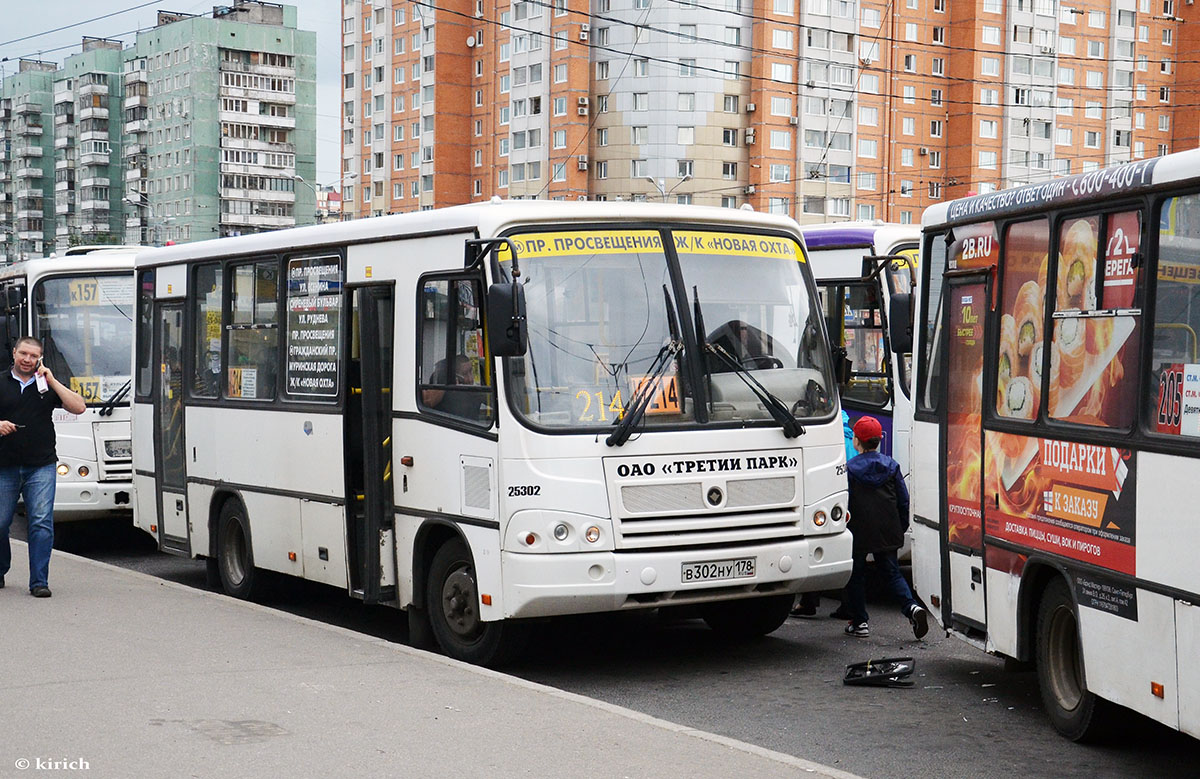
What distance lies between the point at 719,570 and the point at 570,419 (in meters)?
1.21

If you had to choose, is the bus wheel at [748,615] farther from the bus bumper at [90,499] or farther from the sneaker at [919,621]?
the bus bumper at [90,499]

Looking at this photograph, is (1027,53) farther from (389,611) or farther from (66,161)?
(389,611)

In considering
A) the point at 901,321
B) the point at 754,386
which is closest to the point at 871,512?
the point at 901,321

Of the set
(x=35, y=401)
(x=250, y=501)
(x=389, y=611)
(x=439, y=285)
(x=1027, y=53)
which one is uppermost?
(x=1027, y=53)

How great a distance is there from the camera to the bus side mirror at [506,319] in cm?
880

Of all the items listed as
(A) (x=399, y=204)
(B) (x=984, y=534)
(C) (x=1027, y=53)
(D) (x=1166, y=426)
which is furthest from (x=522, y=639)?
(A) (x=399, y=204)

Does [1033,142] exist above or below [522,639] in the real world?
above

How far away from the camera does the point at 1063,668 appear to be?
7902 mm

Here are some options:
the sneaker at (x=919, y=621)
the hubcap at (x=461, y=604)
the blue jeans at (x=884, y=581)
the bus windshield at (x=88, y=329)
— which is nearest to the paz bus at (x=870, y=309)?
the blue jeans at (x=884, y=581)

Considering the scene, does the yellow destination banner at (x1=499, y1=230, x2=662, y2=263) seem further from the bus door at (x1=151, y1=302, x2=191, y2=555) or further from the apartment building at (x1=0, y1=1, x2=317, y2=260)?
the apartment building at (x1=0, y1=1, x2=317, y2=260)

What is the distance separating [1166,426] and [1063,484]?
1.01m

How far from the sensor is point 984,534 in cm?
852

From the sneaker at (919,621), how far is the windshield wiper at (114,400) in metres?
8.76

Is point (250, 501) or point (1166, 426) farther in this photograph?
point (250, 501)
